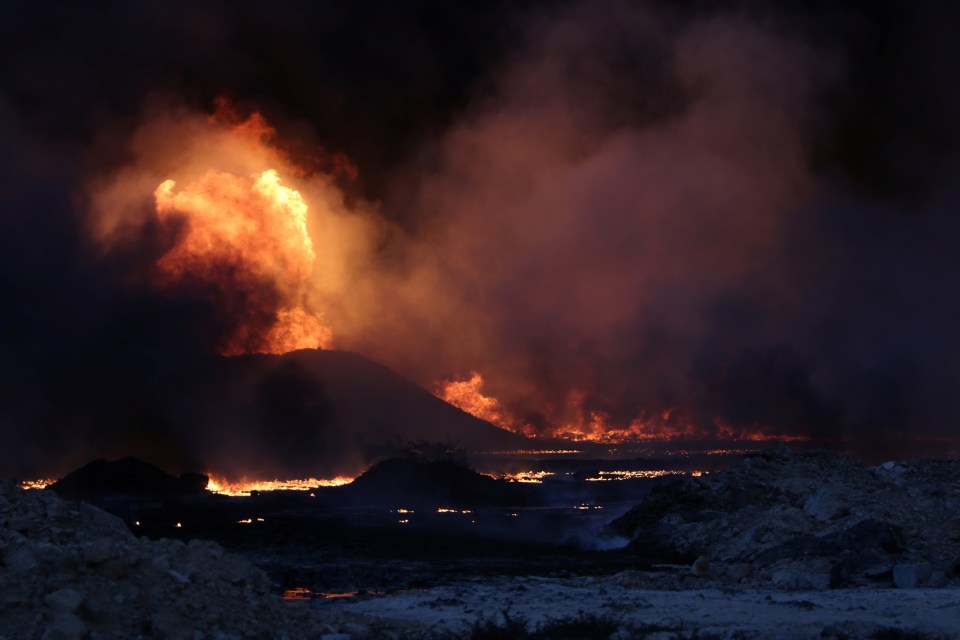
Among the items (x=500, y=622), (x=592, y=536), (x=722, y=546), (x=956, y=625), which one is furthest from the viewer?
(x=592, y=536)

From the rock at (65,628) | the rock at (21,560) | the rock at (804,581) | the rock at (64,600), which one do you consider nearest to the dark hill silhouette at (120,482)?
the rock at (804,581)

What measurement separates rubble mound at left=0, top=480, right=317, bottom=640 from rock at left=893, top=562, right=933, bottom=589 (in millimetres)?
13274

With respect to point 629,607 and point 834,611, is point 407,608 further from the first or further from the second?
point 834,611

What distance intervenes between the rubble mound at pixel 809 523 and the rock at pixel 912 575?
0.02 m

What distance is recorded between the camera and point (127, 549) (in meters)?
14.1

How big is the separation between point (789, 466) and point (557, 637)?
28.4 meters

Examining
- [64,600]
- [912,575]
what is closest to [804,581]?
[912,575]

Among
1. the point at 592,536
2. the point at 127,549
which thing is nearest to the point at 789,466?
the point at 592,536

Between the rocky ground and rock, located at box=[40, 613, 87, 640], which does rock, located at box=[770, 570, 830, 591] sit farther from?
rock, located at box=[40, 613, 87, 640]

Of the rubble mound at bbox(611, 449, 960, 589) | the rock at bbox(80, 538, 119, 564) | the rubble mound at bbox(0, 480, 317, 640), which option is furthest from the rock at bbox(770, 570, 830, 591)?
the rock at bbox(80, 538, 119, 564)

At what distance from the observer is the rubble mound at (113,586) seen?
40.6 feet

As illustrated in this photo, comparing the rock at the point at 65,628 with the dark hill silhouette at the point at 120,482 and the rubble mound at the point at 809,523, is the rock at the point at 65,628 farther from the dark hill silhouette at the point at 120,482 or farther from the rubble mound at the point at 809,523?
the dark hill silhouette at the point at 120,482

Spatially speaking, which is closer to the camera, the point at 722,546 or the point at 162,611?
the point at 162,611

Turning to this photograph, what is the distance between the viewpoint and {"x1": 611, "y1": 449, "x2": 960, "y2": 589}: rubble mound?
75.3 ft
